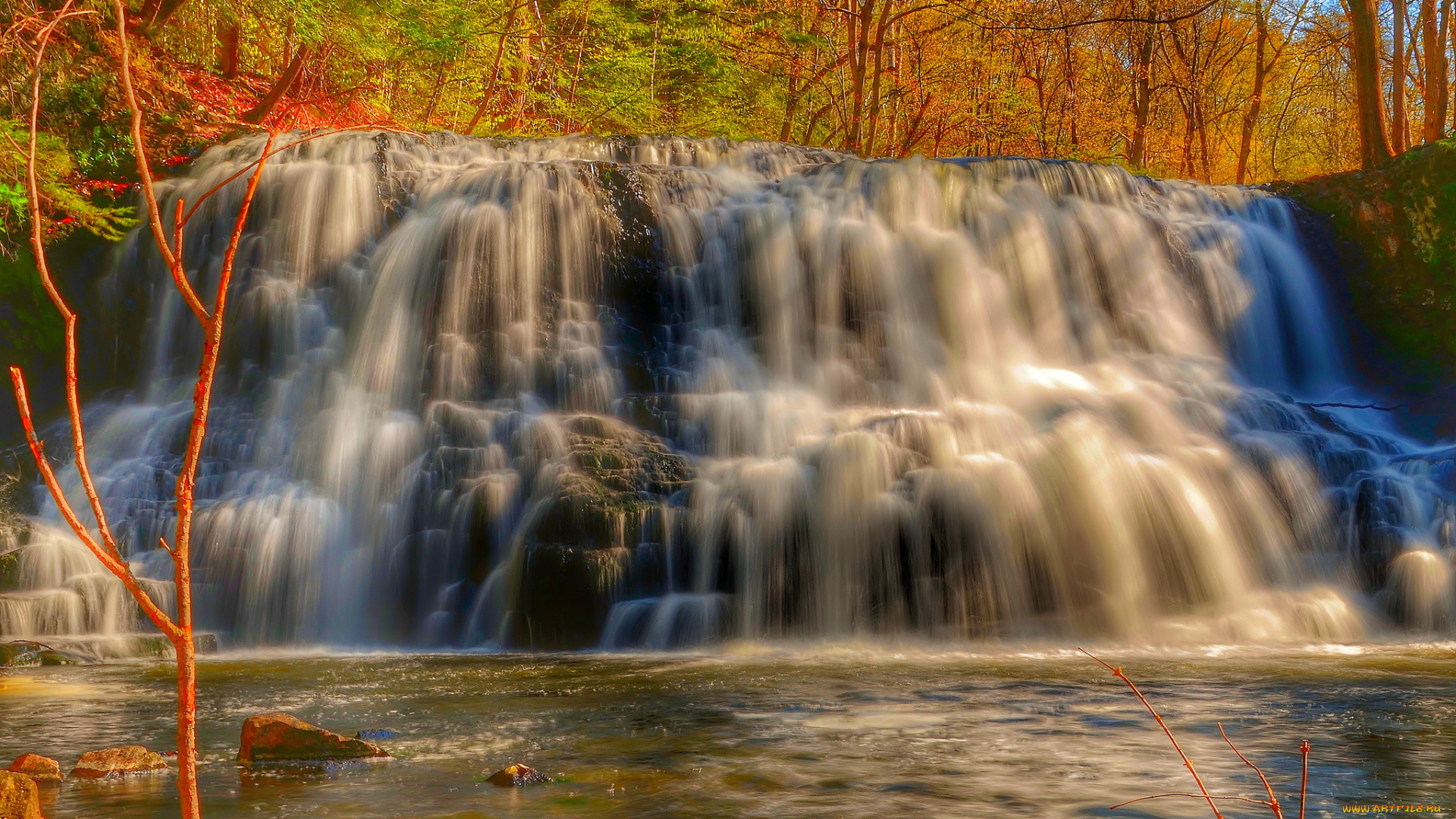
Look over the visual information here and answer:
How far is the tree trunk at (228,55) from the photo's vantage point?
59.0 ft

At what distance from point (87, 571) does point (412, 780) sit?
651 cm

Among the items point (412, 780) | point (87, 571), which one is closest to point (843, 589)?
point (412, 780)

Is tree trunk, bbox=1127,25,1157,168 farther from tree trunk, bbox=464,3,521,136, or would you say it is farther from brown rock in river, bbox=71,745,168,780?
brown rock in river, bbox=71,745,168,780

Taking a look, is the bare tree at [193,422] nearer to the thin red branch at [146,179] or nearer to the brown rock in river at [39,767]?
the thin red branch at [146,179]

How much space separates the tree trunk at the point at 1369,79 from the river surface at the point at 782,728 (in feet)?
33.9

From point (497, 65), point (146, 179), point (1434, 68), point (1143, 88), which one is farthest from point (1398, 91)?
point (146, 179)

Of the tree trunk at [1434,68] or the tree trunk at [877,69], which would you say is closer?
the tree trunk at [1434,68]

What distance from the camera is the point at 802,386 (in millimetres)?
11977

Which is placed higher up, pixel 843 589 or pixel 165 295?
pixel 165 295

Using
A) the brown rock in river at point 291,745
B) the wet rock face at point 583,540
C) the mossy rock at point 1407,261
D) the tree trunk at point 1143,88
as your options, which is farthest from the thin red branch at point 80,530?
the tree trunk at point 1143,88

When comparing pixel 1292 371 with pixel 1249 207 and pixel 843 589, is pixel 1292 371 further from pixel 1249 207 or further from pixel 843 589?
pixel 843 589

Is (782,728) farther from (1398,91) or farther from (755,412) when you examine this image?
(1398,91)

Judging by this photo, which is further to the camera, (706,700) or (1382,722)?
(706,700)

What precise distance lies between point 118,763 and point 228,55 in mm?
17084
